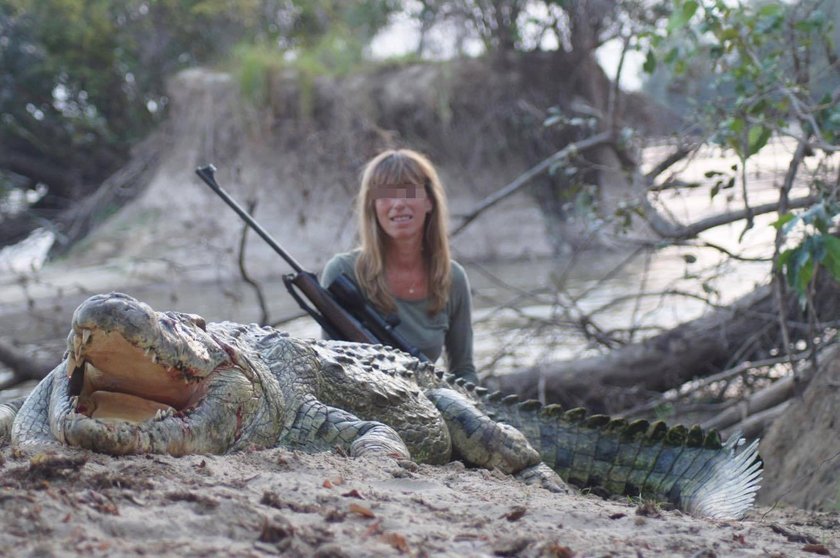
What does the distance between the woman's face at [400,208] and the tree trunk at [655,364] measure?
1.50 metres

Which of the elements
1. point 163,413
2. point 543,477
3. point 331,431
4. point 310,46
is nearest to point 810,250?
point 543,477

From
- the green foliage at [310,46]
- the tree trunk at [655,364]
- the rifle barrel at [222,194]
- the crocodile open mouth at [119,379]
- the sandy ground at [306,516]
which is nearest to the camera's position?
the sandy ground at [306,516]

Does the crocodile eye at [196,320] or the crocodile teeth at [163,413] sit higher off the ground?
the crocodile eye at [196,320]

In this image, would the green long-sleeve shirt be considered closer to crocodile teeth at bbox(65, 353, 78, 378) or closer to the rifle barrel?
the rifle barrel

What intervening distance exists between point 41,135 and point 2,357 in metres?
14.2

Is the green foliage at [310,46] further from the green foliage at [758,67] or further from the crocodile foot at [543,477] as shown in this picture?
the crocodile foot at [543,477]

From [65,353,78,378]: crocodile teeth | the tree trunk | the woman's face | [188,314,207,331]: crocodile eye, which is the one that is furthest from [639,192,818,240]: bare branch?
[65,353,78,378]: crocodile teeth

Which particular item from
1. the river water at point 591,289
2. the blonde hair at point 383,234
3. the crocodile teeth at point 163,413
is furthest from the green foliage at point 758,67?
the crocodile teeth at point 163,413

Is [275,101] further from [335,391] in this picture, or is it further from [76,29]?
[335,391]

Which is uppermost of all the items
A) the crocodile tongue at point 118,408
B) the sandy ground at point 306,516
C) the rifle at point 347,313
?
the rifle at point 347,313

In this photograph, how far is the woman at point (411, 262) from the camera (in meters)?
4.54

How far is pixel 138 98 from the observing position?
62.7 ft

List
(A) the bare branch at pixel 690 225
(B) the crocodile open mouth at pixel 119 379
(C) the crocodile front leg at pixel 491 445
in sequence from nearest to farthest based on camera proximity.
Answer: (B) the crocodile open mouth at pixel 119 379 < (C) the crocodile front leg at pixel 491 445 < (A) the bare branch at pixel 690 225

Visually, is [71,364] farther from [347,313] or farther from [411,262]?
[411,262]
